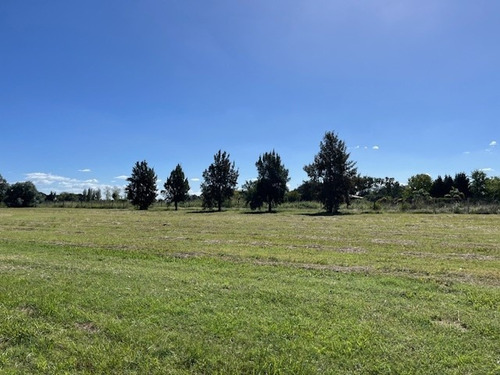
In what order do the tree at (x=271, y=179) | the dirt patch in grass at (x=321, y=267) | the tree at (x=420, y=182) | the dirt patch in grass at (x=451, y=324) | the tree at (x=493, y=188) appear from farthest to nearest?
the tree at (x=420, y=182), the tree at (x=493, y=188), the tree at (x=271, y=179), the dirt patch in grass at (x=321, y=267), the dirt patch in grass at (x=451, y=324)

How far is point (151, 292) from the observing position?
5906 mm

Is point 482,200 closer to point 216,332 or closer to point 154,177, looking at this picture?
point 216,332

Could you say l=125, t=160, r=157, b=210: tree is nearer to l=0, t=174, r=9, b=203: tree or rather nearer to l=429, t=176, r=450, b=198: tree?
l=0, t=174, r=9, b=203: tree

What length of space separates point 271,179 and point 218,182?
29.2ft

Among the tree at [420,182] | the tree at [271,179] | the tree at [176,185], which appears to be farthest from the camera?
the tree at [420,182]

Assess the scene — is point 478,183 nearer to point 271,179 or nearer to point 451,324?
point 271,179

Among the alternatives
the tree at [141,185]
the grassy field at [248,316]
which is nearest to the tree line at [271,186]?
the tree at [141,185]

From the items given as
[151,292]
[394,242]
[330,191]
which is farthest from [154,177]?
[151,292]

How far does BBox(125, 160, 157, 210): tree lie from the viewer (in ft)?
192

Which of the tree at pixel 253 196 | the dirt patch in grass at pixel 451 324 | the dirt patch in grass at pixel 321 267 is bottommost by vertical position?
the dirt patch in grass at pixel 451 324

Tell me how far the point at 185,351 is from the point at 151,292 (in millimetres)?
2234

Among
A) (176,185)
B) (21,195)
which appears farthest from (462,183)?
(21,195)

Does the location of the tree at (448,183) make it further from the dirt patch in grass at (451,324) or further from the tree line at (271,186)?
the dirt patch in grass at (451,324)

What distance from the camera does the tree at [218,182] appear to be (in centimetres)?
5216
